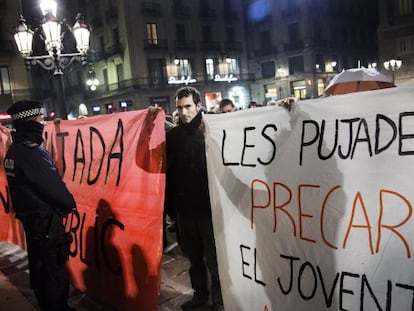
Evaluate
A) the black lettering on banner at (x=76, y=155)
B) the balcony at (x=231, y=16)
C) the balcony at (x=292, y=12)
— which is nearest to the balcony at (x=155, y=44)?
the balcony at (x=231, y=16)

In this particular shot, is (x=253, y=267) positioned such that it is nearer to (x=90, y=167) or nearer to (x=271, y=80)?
(x=90, y=167)

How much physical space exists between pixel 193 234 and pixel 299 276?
1081 millimetres

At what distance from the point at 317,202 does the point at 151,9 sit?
37298mm

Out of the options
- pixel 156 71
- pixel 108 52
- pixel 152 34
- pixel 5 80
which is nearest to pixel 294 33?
pixel 152 34

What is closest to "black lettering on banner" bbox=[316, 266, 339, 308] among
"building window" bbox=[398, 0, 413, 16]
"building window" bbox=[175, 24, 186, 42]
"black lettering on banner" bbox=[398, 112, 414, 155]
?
"black lettering on banner" bbox=[398, 112, 414, 155]

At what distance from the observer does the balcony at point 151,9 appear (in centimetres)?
3622

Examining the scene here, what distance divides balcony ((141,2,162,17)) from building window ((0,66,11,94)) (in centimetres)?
1249

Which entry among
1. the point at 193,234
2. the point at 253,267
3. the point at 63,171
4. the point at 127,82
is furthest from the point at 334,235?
the point at 127,82

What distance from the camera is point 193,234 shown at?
3.38 meters

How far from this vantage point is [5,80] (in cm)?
3125

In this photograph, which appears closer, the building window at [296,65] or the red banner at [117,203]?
the red banner at [117,203]

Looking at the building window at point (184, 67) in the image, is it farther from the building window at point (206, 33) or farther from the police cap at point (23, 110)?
the police cap at point (23, 110)

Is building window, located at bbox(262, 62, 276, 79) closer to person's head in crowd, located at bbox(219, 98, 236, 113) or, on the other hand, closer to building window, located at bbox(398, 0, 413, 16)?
building window, located at bbox(398, 0, 413, 16)

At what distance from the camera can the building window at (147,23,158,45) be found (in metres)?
36.8
